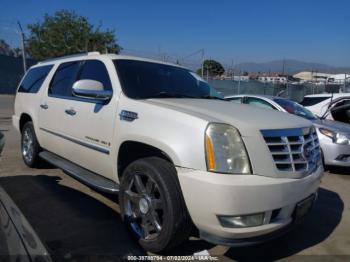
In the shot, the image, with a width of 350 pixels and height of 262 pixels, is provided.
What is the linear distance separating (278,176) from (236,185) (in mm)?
402

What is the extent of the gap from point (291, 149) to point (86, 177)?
2200mm

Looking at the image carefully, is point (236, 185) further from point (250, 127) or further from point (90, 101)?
point (90, 101)

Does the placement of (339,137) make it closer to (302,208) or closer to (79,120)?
(302,208)

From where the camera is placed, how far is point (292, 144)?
3.00 metres

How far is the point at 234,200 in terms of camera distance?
2.62m

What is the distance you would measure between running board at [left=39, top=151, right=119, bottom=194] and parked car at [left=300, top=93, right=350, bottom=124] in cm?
623

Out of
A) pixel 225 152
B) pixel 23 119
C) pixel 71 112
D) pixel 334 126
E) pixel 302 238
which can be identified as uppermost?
pixel 71 112

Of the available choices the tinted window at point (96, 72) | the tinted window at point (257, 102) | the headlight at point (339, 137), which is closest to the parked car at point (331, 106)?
the tinted window at point (257, 102)

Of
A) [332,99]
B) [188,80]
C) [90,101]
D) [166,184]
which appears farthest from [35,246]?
[332,99]

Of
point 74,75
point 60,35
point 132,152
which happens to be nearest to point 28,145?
point 74,75

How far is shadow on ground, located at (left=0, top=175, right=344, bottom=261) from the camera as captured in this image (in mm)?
3258

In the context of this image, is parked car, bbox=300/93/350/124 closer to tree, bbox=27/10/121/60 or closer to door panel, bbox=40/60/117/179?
door panel, bbox=40/60/117/179

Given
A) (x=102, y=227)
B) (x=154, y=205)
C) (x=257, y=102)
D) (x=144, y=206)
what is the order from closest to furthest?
(x=154, y=205), (x=144, y=206), (x=102, y=227), (x=257, y=102)

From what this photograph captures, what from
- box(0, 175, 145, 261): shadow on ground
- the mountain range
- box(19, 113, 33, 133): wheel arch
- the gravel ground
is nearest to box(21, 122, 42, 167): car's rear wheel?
box(19, 113, 33, 133): wheel arch
